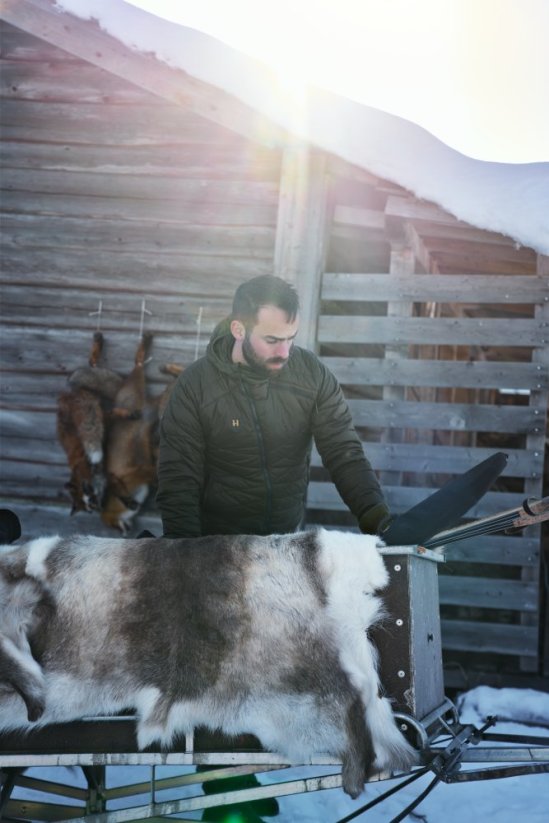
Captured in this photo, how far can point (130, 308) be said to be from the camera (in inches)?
271

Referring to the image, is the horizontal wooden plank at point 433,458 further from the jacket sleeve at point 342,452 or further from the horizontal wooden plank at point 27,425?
the horizontal wooden plank at point 27,425

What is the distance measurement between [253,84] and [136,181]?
128cm

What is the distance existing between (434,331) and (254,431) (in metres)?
2.72

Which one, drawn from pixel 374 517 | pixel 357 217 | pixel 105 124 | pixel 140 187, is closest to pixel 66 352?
pixel 140 187

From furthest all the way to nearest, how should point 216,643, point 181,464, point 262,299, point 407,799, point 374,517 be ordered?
point 407,799
point 181,464
point 262,299
point 374,517
point 216,643

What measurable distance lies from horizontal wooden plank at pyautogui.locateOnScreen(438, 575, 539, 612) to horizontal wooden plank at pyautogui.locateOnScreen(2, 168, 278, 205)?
3.15m

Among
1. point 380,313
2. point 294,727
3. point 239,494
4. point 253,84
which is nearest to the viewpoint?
point 294,727

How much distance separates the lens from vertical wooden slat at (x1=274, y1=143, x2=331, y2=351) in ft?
20.8

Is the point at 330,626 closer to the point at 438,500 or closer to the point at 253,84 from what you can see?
the point at 438,500

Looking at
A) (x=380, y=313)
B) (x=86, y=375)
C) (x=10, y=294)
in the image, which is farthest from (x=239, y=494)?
(x=380, y=313)

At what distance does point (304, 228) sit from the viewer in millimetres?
6402

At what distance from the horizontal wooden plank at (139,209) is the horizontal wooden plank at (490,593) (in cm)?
304

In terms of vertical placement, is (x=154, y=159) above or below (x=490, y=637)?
above

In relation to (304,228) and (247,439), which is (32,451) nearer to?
(304,228)
